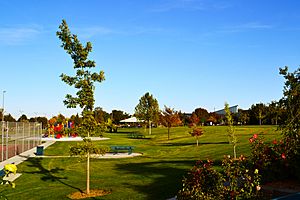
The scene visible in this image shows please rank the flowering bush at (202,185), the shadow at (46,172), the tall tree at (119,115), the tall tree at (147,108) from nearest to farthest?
the flowering bush at (202,185), the shadow at (46,172), the tall tree at (147,108), the tall tree at (119,115)

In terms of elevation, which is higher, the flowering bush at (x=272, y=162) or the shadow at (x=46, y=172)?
the flowering bush at (x=272, y=162)

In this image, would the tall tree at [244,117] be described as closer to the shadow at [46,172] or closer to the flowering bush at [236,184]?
the shadow at [46,172]

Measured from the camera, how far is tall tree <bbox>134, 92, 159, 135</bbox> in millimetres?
68812

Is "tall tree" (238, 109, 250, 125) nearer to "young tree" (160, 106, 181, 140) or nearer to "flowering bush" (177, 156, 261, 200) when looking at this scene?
"young tree" (160, 106, 181, 140)

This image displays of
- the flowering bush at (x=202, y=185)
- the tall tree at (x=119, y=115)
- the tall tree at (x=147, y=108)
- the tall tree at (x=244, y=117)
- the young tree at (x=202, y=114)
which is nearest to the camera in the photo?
the flowering bush at (x=202, y=185)

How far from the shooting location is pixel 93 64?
42.7 feet

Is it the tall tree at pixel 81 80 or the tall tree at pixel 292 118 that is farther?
the tall tree at pixel 81 80

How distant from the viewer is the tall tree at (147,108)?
68812 millimetres

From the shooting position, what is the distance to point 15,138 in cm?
2869

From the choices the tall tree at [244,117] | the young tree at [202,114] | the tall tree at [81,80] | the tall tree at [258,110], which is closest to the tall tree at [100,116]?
the tall tree at [81,80]

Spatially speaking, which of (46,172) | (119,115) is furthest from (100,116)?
(119,115)

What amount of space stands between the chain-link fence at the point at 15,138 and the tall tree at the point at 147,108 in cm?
3193

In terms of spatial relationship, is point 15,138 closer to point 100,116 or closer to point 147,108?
point 100,116

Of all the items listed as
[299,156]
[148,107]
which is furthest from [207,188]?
[148,107]
